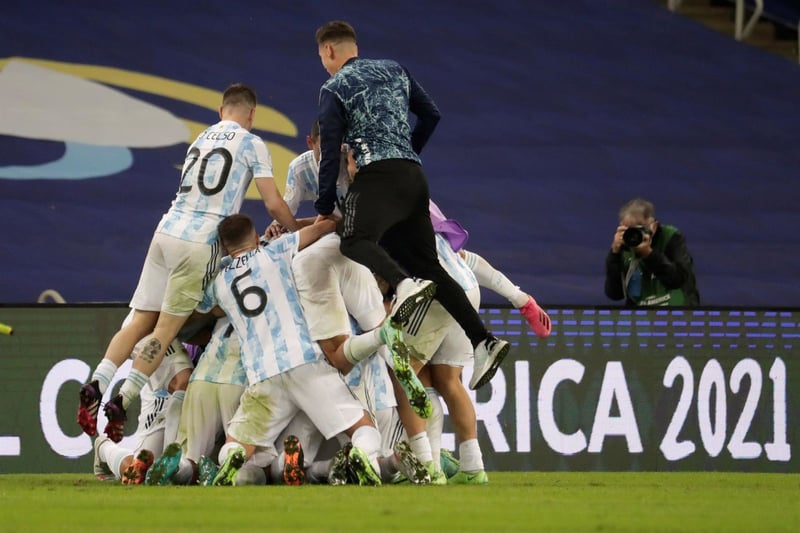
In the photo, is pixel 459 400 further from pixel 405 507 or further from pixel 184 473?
pixel 405 507

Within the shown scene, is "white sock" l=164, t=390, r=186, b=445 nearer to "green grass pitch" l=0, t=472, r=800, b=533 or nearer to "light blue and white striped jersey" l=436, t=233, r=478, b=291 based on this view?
"green grass pitch" l=0, t=472, r=800, b=533

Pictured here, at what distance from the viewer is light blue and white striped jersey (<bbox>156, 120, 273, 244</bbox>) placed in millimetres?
7398

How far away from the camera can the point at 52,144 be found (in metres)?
12.1

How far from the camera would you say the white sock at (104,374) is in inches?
277

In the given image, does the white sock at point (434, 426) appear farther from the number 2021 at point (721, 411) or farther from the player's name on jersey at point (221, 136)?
the number 2021 at point (721, 411)

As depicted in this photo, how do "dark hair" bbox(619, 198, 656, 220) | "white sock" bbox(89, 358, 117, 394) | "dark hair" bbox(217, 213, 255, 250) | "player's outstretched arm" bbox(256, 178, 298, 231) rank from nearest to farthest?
"white sock" bbox(89, 358, 117, 394), "dark hair" bbox(217, 213, 255, 250), "player's outstretched arm" bbox(256, 178, 298, 231), "dark hair" bbox(619, 198, 656, 220)

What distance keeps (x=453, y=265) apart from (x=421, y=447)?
94cm

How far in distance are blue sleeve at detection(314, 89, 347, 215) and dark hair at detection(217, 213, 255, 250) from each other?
58 centimetres

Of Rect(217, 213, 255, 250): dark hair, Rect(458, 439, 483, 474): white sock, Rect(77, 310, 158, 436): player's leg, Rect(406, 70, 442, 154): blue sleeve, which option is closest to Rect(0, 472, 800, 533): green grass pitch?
Rect(458, 439, 483, 474): white sock

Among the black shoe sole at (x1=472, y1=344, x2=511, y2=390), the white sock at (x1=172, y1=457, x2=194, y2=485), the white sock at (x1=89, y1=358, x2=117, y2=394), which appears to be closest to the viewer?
the black shoe sole at (x1=472, y1=344, x2=511, y2=390)

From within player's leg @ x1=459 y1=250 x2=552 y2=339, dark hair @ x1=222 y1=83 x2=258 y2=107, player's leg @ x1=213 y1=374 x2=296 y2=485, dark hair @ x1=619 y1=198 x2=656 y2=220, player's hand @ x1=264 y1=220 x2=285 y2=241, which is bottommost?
A: player's leg @ x1=213 y1=374 x2=296 y2=485

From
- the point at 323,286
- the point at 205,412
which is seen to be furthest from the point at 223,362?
the point at 323,286

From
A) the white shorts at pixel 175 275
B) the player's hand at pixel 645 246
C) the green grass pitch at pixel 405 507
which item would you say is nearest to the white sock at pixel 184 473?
the green grass pitch at pixel 405 507

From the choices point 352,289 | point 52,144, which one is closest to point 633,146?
point 52,144
